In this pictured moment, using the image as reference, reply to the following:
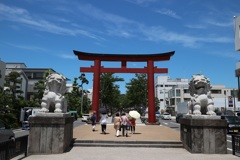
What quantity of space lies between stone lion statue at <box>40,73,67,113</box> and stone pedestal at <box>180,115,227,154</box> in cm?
563

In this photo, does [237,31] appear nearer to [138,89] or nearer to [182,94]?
[138,89]

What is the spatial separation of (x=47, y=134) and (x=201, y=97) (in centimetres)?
665

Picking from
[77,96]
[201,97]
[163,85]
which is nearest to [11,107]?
[201,97]

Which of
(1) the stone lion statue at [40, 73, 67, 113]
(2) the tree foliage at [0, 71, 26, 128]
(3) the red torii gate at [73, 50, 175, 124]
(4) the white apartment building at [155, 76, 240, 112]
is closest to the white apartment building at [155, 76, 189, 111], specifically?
(4) the white apartment building at [155, 76, 240, 112]

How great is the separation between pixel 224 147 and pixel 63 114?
6728 millimetres

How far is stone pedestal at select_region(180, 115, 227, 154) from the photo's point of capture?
964 centimetres

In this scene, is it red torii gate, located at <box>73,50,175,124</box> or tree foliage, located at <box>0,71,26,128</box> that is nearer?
tree foliage, located at <box>0,71,26,128</box>

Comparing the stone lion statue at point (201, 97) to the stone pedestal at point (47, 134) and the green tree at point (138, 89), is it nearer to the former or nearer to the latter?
the stone pedestal at point (47, 134)

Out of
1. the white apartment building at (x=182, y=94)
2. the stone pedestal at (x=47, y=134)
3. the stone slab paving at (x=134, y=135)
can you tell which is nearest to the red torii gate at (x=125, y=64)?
the stone slab paving at (x=134, y=135)

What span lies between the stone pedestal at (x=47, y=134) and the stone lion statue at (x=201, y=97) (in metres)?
5.58

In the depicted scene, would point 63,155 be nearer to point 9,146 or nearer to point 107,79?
point 9,146

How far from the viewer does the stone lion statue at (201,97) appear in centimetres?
1016

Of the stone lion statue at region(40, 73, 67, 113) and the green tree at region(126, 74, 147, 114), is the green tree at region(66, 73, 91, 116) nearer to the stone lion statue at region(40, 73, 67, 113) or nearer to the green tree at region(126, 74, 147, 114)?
the green tree at region(126, 74, 147, 114)

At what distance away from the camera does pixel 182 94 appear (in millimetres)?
72250
